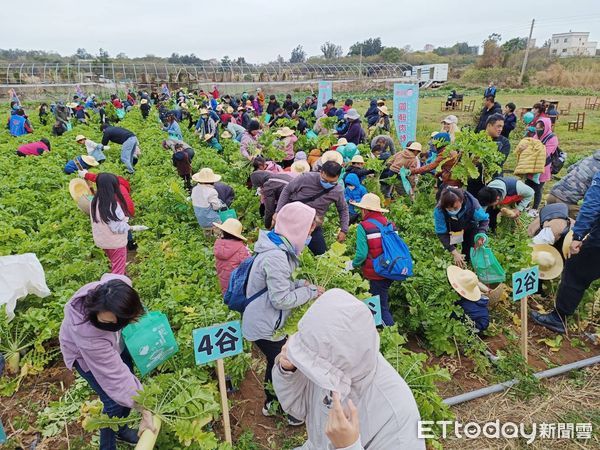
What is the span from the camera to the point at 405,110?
1079cm

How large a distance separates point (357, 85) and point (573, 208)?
36417mm

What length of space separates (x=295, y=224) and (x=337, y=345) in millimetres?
1680

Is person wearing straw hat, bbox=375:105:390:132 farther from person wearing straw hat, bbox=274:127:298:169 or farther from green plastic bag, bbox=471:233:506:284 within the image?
green plastic bag, bbox=471:233:506:284

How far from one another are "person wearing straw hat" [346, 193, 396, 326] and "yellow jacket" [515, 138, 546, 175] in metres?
4.06

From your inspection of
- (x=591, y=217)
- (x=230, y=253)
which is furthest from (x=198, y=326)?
(x=591, y=217)

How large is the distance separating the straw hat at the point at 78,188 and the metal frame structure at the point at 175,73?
30970 mm

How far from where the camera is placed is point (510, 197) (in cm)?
555

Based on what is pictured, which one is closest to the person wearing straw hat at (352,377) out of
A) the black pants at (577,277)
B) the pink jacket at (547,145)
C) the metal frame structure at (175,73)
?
the black pants at (577,277)

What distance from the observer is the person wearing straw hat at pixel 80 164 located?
8.76 meters

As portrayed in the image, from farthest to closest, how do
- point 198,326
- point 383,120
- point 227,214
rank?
point 383,120 < point 227,214 < point 198,326

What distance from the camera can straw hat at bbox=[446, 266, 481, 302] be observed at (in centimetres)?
424

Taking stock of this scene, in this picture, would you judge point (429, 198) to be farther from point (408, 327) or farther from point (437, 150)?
point (408, 327)

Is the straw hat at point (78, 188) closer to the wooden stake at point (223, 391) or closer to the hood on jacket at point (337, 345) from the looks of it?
the wooden stake at point (223, 391)

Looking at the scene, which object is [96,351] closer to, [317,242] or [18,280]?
[18,280]
